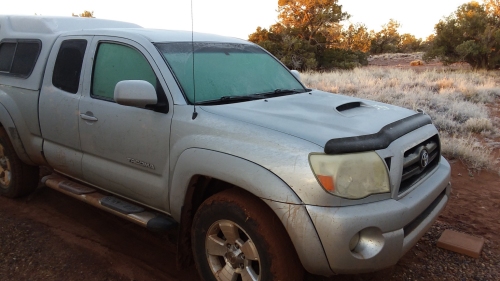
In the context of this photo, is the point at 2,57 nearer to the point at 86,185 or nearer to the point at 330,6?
the point at 86,185

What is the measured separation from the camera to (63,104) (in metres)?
3.98

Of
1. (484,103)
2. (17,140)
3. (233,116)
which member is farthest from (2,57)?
(484,103)

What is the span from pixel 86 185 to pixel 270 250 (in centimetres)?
227

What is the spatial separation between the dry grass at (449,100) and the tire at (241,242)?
14.6ft

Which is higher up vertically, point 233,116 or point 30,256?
point 233,116

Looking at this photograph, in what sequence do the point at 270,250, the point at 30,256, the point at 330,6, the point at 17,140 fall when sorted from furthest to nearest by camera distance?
the point at 330,6 < the point at 17,140 < the point at 30,256 < the point at 270,250

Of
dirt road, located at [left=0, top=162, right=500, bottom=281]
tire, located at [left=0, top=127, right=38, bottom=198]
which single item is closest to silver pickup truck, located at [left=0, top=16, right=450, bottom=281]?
tire, located at [left=0, top=127, right=38, bottom=198]

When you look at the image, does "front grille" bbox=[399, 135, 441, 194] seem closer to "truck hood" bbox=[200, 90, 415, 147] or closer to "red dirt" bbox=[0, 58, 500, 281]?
"truck hood" bbox=[200, 90, 415, 147]

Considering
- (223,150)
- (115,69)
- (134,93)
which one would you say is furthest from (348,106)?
(115,69)

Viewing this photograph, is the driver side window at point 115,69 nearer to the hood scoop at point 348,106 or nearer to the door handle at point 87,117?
the door handle at point 87,117

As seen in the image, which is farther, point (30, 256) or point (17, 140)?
point (17, 140)

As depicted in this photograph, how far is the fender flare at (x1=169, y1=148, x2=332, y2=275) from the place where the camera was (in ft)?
8.13

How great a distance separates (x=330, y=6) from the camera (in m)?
23.9

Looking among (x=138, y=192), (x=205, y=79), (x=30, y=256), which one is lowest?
(x=30, y=256)
